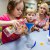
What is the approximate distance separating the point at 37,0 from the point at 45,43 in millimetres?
3156

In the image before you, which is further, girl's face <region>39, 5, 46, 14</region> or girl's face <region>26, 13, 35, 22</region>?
girl's face <region>39, 5, 46, 14</region>

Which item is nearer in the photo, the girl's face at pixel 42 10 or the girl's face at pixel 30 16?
the girl's face at pixel 30 16

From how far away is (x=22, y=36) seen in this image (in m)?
1.14

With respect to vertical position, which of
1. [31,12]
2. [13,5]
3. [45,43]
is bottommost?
[45,43]

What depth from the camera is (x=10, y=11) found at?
47.3 inches

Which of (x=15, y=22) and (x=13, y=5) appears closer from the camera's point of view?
(x=15, y=22)

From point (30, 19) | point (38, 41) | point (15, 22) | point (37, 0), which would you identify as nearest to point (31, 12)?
point (30, 19)

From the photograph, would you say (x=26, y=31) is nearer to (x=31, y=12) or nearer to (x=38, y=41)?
(x=38, y=41)

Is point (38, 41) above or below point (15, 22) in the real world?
below

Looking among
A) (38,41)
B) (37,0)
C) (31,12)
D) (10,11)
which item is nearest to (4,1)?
(37,0)

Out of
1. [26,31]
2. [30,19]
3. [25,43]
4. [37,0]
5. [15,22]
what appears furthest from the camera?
[37,0]

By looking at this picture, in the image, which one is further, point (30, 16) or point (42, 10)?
point (42, 10)

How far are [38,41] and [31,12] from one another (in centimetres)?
67

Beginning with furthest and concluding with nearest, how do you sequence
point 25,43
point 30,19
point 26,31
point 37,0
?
1. point 37,0
2. point 30,19
3. point 26,31
4. point 25,43
